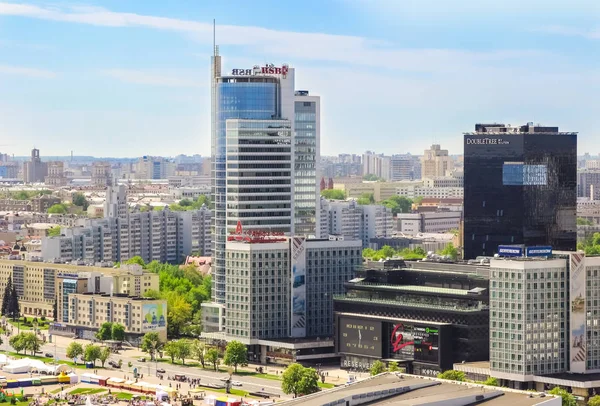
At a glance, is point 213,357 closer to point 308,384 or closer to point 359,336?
point 359,336

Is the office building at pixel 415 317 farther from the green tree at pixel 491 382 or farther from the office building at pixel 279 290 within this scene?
the green tree at pixel 491 382

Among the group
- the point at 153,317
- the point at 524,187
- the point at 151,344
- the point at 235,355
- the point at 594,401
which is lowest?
the point at 151,344

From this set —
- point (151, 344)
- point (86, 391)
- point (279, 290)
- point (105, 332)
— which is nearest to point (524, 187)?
point (279, 290)

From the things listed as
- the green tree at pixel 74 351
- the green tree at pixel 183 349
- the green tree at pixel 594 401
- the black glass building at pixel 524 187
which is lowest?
the green tree at pixel 74 351

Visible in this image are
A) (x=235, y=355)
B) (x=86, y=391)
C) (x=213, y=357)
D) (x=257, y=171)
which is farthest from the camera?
(x=257, y=171)

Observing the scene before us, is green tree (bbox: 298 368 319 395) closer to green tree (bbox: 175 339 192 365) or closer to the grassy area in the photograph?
the grassy area

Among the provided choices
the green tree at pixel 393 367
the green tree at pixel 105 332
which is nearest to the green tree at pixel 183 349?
the green tree at pixel 105 332
